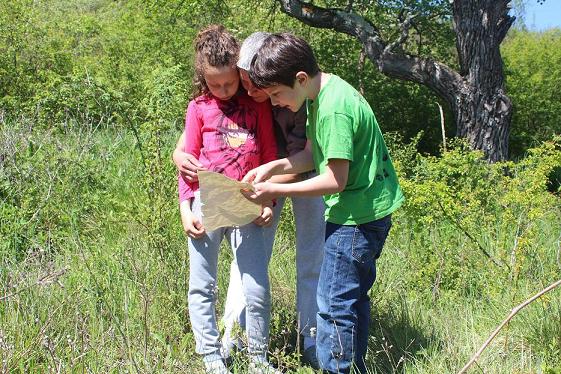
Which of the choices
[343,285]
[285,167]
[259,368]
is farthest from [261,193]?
[259,368]

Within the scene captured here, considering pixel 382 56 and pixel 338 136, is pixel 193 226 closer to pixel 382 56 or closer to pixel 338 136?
pixel 338 136

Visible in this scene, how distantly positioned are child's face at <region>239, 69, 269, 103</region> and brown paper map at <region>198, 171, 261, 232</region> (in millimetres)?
395

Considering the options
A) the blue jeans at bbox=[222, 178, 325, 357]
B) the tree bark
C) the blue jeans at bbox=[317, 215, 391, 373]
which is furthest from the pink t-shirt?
the tree bark

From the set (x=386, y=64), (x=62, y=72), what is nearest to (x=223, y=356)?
(x=386, y=64)

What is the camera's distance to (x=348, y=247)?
2783 millimetres

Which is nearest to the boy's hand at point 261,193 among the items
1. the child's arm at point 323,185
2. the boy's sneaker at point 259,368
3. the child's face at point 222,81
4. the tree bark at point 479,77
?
the child's arm at point 323,185

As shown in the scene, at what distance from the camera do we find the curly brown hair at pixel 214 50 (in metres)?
2.90

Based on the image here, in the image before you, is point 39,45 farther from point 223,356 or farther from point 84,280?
point 223,356

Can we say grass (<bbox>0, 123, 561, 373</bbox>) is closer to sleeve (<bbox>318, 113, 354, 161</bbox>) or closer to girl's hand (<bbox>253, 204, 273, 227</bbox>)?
girl's hand (<bbox>253, 204, 273, 227</bbox>)

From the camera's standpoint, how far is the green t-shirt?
104 inches

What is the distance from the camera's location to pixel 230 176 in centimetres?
301

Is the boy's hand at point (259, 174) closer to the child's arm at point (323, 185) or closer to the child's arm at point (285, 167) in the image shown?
the child's arm at point (285, 167)

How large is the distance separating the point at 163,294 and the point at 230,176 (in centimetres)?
86

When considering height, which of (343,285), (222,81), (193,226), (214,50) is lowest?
(343,285)
